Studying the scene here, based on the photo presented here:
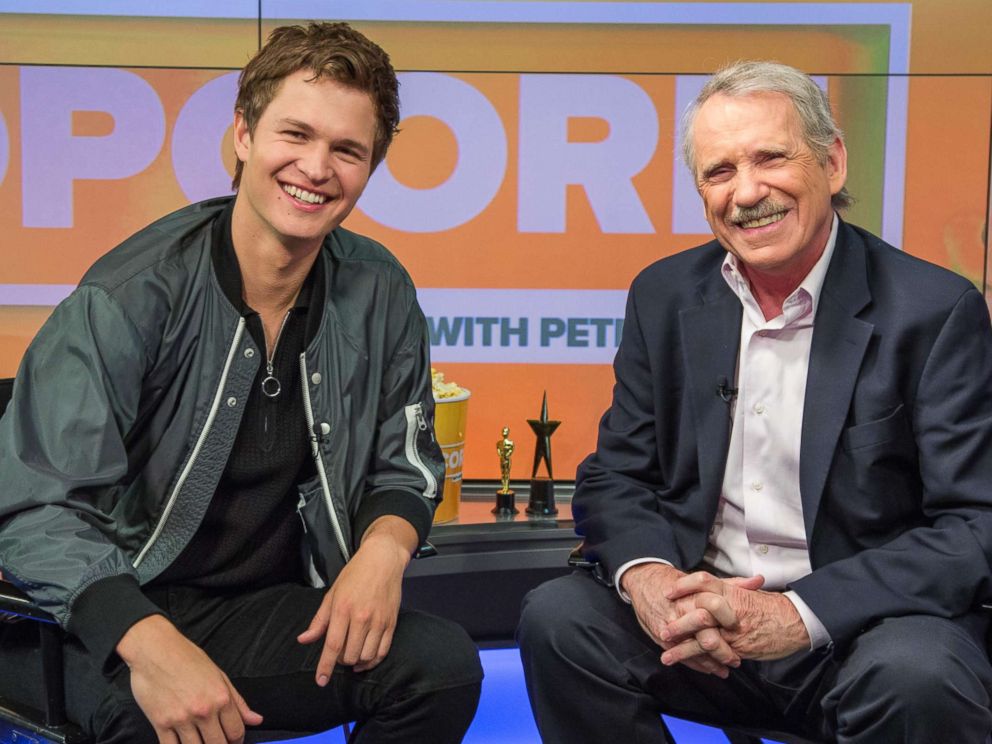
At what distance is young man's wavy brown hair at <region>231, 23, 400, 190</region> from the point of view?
2.17 meters

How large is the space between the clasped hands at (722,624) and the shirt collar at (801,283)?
0.53m

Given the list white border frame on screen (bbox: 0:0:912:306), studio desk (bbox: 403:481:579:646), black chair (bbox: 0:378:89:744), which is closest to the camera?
black chair (bbox: 0:378:89:744)

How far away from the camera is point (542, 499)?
12.4ft

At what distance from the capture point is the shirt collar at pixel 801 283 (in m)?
2.29

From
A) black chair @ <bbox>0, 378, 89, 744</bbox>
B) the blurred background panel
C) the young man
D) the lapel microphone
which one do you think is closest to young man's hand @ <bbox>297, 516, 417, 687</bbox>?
the young man

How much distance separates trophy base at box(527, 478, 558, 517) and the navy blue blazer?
1.28 m

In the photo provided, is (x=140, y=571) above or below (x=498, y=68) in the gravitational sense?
below

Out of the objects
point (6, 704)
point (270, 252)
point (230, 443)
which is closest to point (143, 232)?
point (270, 252)

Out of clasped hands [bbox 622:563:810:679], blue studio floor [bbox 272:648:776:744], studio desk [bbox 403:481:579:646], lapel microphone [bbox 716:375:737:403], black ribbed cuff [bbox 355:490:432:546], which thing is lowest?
blue studio floor [bbox 272:648:776:744]

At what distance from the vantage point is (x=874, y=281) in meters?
2.29

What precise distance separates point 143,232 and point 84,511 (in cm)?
54

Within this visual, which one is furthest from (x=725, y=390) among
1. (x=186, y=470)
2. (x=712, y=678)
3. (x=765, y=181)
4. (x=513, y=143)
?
(x=513, y=143)

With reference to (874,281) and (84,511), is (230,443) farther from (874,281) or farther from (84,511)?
(874,281)

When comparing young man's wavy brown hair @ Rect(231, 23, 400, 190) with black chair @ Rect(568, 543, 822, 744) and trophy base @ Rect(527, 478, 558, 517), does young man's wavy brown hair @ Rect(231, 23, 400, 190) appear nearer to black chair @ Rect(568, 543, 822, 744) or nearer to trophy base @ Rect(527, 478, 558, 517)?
black chair @ Rect(568, 543, 822, 744)
